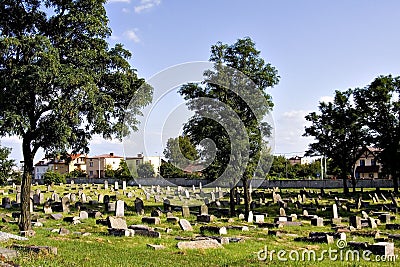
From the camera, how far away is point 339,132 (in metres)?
49.5

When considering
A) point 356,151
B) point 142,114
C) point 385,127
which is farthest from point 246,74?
point 356,151

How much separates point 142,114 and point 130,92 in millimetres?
1146

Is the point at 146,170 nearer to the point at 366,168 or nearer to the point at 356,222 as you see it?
the point at 356,222

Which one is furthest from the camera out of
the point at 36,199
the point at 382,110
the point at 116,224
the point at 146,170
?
the point at 146,170

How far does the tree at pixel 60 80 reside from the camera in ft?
55.4

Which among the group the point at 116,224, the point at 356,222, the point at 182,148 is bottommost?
the point at 356,222

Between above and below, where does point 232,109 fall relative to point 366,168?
above

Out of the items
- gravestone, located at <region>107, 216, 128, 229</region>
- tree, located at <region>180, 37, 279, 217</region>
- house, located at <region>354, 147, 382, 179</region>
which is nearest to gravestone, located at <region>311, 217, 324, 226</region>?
tree, located at <region>180, 37, 279, 217</region>

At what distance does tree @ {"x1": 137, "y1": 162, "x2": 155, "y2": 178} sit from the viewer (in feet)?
205

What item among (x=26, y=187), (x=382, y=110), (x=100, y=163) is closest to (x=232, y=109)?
(x=26, y=187)

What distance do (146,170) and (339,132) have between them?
1001 inches

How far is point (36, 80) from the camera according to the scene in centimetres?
1648

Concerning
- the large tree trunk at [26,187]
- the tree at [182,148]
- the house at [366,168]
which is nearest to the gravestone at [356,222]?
the tree at [182,148]

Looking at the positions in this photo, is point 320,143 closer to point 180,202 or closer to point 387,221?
point 180,202
